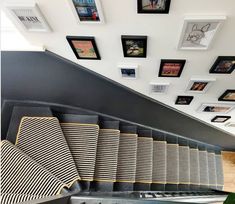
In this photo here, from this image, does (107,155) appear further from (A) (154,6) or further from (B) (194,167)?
(A) (154,6)

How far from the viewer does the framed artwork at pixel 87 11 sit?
5.97ft

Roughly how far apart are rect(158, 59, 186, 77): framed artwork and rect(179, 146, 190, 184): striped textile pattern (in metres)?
2.73

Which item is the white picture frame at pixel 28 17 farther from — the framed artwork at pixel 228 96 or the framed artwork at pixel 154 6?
the framed artwork at pixel 228 96

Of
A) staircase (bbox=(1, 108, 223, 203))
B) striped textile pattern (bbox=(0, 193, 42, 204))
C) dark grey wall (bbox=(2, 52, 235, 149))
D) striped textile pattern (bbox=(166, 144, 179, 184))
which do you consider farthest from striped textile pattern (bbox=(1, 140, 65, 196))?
striped textile pattern (bbox=(166, 144, 179, 184))

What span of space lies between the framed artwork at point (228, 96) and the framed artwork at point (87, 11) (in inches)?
77.3

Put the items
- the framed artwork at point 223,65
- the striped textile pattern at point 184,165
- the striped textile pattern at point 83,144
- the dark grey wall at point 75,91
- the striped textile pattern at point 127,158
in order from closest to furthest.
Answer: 1. the framed artwork at point 223,65
2. the dark grey wall at point 75,91
3. the striped textile pattern at point 83,144
4. the striped textile pattern at point 127,158
5. the striped textile pattern at point 184,165

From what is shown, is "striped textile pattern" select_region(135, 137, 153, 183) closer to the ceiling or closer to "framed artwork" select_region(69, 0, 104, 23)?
the ceiling

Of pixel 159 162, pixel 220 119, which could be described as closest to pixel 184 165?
pixel 159 162

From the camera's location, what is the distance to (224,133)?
478 cm

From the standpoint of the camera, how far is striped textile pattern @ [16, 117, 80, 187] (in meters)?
3.22

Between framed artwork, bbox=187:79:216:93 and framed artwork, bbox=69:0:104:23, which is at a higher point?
framed artwork, bbox=69:0:104:23

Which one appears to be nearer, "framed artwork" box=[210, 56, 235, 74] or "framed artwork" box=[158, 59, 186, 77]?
"framed artwork" box=[210, 56, 235, 74]

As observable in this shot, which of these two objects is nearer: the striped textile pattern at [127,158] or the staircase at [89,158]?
the staircase at [89,158]

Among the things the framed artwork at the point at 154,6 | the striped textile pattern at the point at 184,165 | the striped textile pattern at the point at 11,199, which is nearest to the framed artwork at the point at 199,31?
the framed artwork at the point at 154,6
